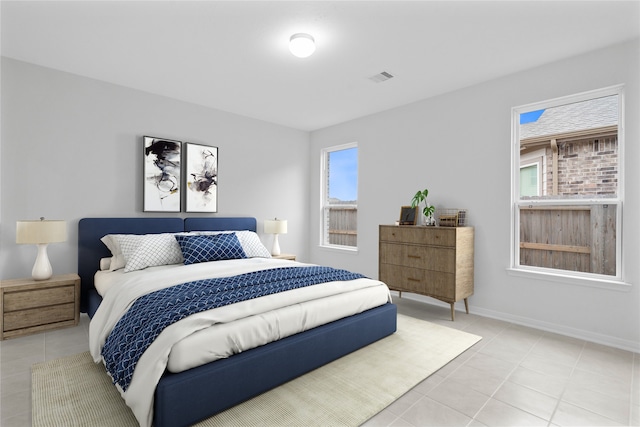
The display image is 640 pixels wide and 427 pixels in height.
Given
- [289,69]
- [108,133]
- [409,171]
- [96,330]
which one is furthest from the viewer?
[409,171]

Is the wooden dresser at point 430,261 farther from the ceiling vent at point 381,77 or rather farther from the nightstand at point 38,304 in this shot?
the nightstand at point 38,304

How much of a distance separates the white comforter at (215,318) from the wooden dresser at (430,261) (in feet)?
2.71

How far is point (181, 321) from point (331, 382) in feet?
3.48

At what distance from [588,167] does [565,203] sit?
1.22 feet

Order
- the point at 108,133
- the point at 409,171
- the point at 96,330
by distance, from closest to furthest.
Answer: the point at 96,330, the point at 108,133, the point at 409,171

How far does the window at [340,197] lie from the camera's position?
17.4 feet

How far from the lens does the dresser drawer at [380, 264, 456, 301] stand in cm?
344

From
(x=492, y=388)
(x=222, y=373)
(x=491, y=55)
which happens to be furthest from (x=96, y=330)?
(x=491, y=55)

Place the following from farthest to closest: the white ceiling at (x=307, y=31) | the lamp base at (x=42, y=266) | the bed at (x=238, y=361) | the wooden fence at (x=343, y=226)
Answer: the wooden fence at (x=343, y=226) → the lamp base at (x=42, y=266) → the white ceiling at (x=307, y=31) → the bed at (x=238, y=361)

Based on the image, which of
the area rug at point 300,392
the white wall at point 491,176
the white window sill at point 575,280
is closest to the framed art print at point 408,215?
the white wall at point 491,176

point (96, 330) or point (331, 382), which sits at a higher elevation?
point (96, 330)

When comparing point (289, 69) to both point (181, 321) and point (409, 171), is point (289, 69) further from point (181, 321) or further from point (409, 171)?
point (181, 321)

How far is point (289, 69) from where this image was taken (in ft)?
11.0

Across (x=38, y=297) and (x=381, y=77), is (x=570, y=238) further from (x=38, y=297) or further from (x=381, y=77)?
(x=38, y=297)
